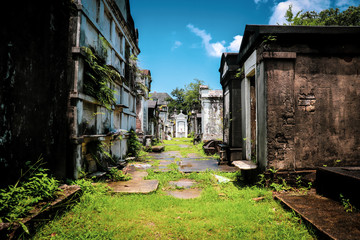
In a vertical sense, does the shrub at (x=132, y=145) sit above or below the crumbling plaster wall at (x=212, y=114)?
below

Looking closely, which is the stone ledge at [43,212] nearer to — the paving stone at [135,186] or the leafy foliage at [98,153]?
the paving stone at [135,186]

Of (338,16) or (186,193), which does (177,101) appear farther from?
(186,193)

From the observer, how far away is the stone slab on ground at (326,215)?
237 centimetres

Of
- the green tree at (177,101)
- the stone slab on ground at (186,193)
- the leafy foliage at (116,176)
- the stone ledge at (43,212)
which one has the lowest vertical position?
the stone slab on ground at (186,193)

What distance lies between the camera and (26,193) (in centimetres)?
262

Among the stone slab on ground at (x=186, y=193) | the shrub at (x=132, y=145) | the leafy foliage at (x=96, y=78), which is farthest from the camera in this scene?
the shrub at (x=132, y=145)

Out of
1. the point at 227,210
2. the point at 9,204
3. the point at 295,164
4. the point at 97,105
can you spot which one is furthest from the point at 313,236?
the point at 97,105

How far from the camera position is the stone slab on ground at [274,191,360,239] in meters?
2.37

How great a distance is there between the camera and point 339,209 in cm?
306

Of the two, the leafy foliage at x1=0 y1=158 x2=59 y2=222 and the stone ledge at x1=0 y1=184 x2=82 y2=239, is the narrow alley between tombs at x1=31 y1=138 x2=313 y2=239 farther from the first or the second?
the leafy foliage at x1=0 y1=158 x2=59 y2=222

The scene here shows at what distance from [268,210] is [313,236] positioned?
0.84 m

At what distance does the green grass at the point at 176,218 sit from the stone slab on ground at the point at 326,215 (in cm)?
19

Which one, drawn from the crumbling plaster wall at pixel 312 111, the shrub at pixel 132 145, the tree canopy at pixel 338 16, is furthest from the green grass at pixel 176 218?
the tree canopy at pixel 338 16

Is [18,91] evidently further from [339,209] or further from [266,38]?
[339,209]
